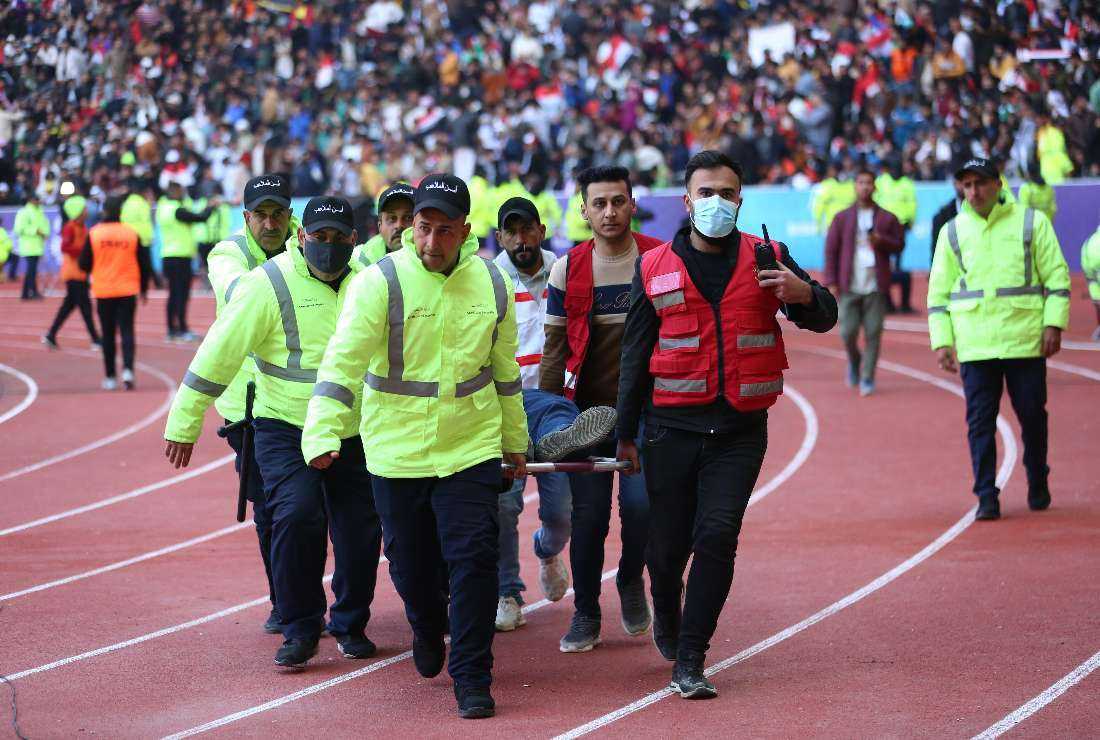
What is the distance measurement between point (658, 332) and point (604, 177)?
102 centimetres

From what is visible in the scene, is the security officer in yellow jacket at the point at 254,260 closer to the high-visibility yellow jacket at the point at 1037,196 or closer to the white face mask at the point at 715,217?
the white face mask at the point at 715,217

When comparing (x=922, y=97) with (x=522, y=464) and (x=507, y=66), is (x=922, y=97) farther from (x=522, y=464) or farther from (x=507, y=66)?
(x=522, y=464)

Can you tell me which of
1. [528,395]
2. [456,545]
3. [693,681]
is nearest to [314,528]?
[456,545]

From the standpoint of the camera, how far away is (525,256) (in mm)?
7789

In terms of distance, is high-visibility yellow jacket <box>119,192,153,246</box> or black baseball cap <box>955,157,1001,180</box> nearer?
black baseball cap <box>955,157,1001,180</box>

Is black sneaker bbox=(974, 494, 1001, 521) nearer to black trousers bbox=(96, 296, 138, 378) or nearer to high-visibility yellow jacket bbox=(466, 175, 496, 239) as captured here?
black trousers bbox=(96, 296, 138, 378)

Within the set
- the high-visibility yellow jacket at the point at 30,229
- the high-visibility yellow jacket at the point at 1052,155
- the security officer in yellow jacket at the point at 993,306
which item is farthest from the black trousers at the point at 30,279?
the security officer in yellow jacket at the point at 993,306

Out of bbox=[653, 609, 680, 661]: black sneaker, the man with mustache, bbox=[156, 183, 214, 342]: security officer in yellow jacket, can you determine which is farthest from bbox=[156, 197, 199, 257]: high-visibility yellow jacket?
bbox=[653, 609, 680, 661]: black sneaker

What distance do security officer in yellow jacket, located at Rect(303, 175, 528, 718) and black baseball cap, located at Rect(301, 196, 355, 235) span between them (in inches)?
27.4

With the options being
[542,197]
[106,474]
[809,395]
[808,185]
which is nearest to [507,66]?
[808,185]

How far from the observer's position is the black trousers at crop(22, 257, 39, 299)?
2852cm

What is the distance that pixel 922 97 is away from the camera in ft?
88.6

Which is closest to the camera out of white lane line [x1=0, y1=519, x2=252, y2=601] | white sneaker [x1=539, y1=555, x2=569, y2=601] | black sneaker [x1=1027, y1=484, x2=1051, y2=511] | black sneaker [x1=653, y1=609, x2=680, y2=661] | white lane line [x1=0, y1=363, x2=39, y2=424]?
black sneaker [x1=653, y1=609, x2=680, y2=661]

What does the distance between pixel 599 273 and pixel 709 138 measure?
21725 mm
